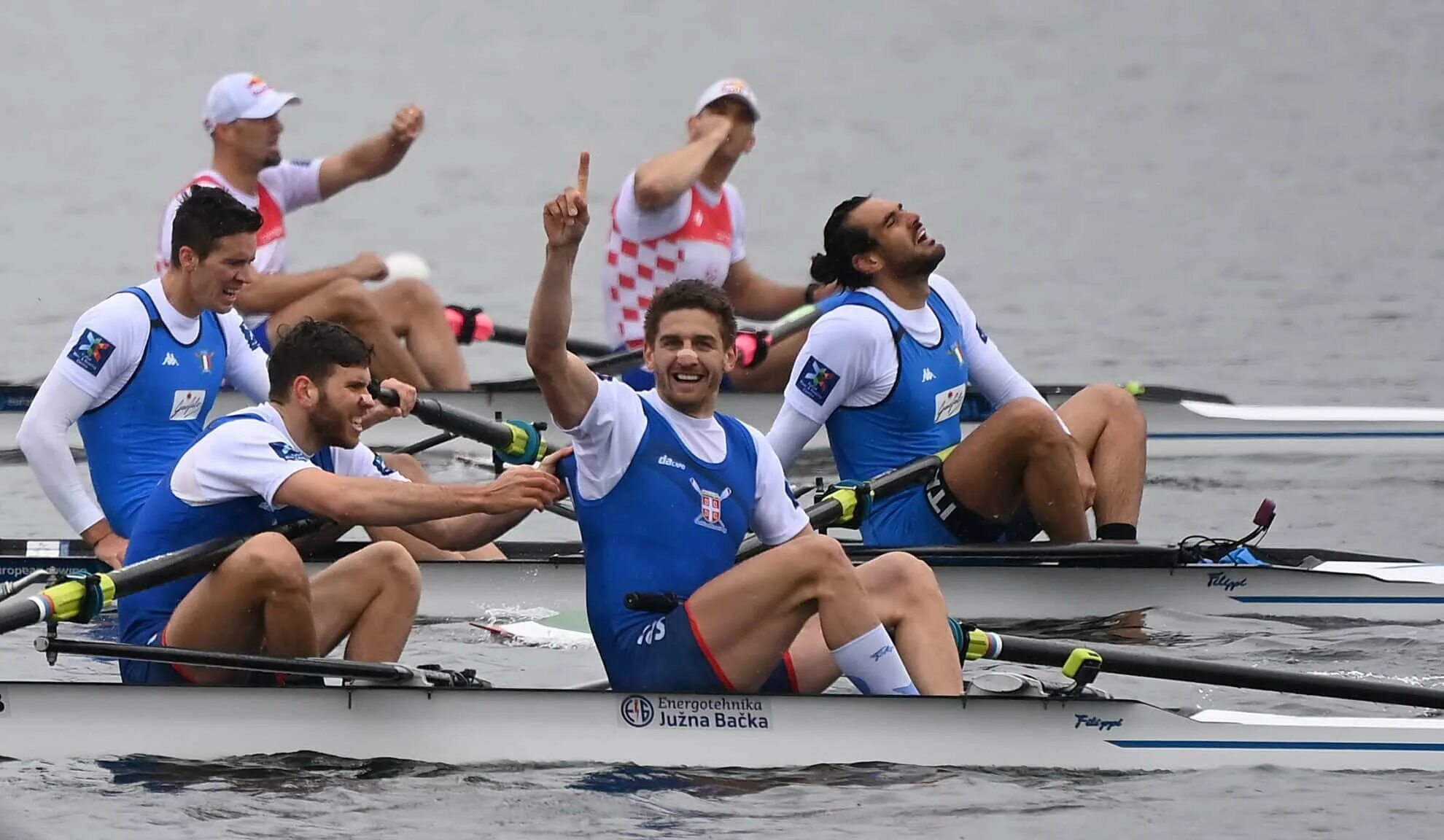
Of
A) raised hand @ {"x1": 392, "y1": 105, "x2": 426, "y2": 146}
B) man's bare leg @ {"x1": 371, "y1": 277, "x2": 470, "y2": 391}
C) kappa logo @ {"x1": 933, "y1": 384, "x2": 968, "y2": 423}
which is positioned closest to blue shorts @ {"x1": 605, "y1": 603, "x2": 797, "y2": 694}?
kappa logo @ {"x1": 933, "y1": 384, "x2": 968, "y2": 423}

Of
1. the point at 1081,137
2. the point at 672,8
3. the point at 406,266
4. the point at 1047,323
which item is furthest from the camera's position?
the point at 672,8

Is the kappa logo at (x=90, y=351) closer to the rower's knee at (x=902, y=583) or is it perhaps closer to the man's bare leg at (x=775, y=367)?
the rower's knee at (x=902, y=583)

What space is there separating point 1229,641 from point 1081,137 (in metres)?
17.0

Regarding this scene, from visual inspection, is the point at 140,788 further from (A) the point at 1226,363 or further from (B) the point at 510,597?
(A) the point at 1226,363

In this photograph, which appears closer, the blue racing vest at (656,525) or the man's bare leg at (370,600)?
the blue racing vest at (656,525)

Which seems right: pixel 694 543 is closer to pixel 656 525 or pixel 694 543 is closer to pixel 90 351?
pixel 656 525

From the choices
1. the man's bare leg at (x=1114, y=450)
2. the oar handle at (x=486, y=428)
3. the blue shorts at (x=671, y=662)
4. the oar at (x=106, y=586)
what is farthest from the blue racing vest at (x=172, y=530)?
the man's bare leg at (x=1114, y=450)

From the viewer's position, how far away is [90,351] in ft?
28.9

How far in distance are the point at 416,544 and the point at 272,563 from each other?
260cm

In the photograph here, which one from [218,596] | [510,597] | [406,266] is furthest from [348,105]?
[218,596]

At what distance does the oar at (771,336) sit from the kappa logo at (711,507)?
4.57 meters

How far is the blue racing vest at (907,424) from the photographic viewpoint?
9305 mm

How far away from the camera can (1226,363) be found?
54.2 ft

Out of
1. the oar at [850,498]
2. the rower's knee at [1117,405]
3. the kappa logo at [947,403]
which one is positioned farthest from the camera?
the rower's knee at [1117,405]
